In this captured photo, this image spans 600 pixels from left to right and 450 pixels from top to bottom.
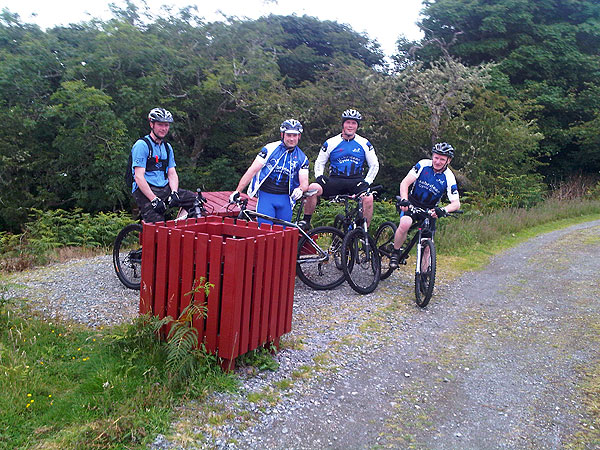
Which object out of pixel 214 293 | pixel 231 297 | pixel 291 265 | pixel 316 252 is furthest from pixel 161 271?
pixel 316 252

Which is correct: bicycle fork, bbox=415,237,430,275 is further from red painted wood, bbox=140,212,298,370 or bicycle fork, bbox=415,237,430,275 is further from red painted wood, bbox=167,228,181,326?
red painted wood, bbox=167,228,181,326

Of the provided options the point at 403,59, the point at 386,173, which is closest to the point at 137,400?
the point at 386,173

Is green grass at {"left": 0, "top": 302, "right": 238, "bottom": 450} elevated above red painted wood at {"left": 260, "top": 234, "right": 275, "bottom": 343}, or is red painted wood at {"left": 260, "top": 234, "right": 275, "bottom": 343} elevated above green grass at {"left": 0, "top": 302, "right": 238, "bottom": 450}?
red painted wood at {"left": 260, "top": 234, "right": 275, "bottom": 343}

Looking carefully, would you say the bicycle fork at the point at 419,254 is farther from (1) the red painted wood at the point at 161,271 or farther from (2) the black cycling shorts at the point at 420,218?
(1) the red painted wood at the point at 161,271

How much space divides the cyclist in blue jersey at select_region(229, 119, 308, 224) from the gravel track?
3.62ft

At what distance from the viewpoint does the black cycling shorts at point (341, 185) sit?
6777 mm

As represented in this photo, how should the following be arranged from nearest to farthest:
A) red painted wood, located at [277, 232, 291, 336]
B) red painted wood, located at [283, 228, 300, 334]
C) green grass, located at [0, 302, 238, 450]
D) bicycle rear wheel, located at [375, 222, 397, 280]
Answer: green grass, located at [0, 302, 238, 450] < red painted wood, located at [277, 232, 291, 336] < red painted wood, located at [283, 228, 300, 334] < bicycle rear wheel, located at [375, 222, 397, 280]

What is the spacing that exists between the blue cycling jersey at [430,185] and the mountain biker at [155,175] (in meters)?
2.81

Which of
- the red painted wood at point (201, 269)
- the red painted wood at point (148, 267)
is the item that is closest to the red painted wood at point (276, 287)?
the red painted wood at point (201, 269)

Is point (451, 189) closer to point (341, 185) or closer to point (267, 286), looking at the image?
point (341, 185)

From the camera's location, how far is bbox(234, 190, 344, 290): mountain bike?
20.0 feet

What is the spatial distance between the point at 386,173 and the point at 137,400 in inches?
713

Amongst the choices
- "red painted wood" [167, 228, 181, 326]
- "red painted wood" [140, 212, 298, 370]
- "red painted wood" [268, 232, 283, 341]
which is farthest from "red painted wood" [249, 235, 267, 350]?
"red painted wood" [167, 228, 181, 326]

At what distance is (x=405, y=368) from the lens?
14.5 feet
